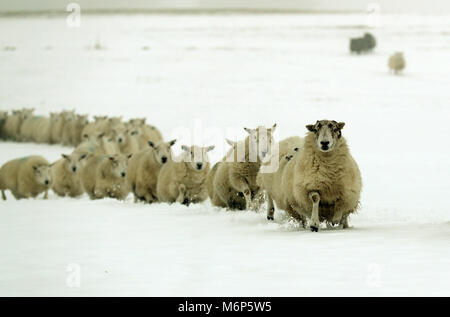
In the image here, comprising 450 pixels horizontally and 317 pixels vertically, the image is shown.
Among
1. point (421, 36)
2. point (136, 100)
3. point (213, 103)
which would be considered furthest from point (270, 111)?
point (421, 36)

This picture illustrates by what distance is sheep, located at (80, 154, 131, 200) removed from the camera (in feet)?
48.1

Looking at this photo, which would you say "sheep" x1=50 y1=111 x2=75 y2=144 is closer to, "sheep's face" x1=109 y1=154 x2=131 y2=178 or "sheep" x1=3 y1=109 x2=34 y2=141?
"sheep" x1=3 y1=109 x2=34 y2=141

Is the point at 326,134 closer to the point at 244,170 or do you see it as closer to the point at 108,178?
the point at 244,170

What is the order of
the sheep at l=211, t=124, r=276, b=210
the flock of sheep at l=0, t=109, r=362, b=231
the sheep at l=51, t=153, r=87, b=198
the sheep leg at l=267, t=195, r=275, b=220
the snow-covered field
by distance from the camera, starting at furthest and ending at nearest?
the sheep at l=51, t=153, r=87, b=198, the sheep at l=211, t=124, r=276, b=210, the sheep leg at l=267, t=195, r=275, b=220, the flock of sheep at l=0, t=109, r=362, b=231, the snow-covered field

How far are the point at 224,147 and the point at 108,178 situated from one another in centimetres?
842

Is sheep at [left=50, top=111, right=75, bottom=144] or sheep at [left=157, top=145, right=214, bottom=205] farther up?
sheep at [left=50, top=111, right=75, bottom=144]

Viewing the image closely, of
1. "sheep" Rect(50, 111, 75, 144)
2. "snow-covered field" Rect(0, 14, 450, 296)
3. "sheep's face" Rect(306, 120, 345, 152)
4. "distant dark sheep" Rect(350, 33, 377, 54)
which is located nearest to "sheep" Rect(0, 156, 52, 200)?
"snow-covered field" Rect(0, 14, 450, 296)

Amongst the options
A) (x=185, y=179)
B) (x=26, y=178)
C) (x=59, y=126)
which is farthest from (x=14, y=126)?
(x=185, y=179)

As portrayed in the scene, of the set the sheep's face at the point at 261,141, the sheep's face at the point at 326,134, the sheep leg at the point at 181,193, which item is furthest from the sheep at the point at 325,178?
the sheep leg at the point at 181,193

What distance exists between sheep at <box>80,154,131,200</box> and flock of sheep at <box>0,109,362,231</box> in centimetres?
2

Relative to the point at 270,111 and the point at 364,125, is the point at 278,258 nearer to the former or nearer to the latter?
the point at 364,125

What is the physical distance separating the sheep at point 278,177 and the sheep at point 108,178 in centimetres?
462

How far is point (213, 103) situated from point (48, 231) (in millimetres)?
22685
